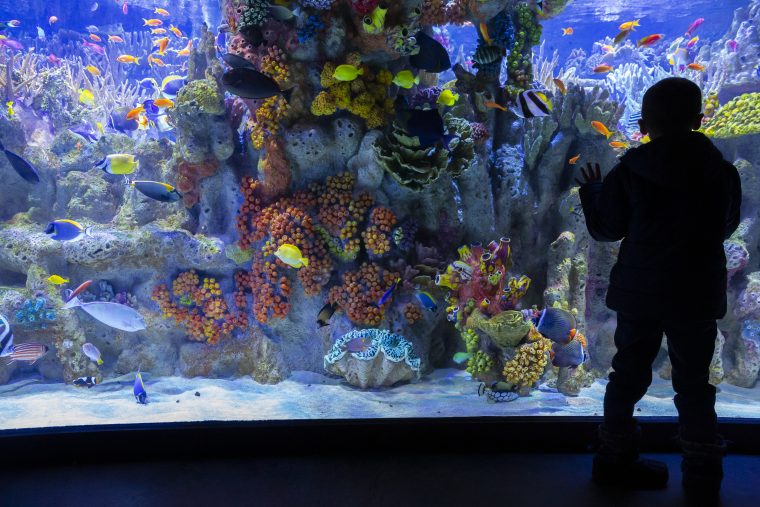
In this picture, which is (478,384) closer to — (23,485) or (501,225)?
(501,225)

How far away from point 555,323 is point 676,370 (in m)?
1.69

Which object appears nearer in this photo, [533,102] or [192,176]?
[533,102]

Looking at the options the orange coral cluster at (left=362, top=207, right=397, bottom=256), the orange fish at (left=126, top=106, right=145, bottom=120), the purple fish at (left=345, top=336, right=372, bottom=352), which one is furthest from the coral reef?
the orange fish at (left=126, top=106, right=145, bottom=120)

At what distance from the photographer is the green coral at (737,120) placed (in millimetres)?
5148

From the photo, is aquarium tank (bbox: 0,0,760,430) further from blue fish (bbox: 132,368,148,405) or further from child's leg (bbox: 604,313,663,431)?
child's leg (bbox: 604,313,663,431)

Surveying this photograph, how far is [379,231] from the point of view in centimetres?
457

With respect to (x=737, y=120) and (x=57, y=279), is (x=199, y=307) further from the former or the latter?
→ (x=737, y=120)

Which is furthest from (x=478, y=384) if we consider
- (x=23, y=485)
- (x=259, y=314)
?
(x=23, y=485)

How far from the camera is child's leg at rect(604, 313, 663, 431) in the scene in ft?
5.79

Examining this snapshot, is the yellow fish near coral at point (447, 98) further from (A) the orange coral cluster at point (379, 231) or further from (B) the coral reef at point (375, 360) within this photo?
(B) the coral reef at point (375, 360)

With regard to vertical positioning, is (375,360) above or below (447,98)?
below

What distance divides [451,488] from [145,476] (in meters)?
1.26

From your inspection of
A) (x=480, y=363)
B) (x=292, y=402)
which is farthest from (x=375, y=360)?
(x=480, y=363)

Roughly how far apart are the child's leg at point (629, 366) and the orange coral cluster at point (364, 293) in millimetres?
2917
